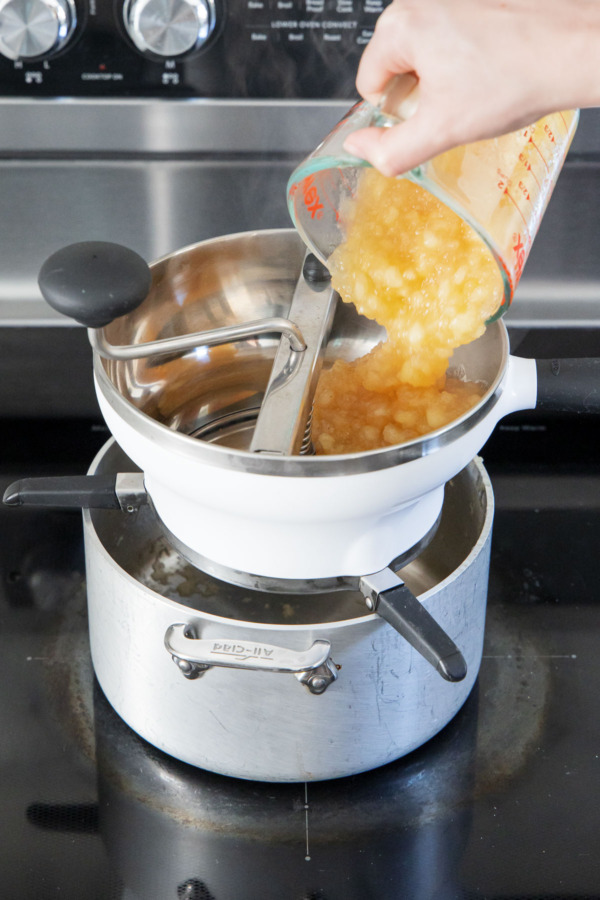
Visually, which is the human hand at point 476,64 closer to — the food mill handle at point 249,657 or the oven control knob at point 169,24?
the food mill handle at point 249,657

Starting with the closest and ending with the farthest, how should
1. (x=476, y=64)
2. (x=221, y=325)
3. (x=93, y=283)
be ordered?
(x=476, y=64) → (x=93, y=283) → (x=221, y=325)

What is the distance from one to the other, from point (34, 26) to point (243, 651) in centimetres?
57

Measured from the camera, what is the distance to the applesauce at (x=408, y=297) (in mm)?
638

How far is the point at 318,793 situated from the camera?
68 centimetres

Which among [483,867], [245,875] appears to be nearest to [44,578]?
[245,875]

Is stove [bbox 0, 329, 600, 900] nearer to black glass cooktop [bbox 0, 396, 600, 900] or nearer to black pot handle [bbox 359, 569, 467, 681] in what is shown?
black glass cooktop [bbox 0, 396, 600, 900]

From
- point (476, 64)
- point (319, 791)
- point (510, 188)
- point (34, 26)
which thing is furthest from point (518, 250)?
point (34, 26)

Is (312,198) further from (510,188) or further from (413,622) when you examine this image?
(413,622)

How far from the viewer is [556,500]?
0.91 meters

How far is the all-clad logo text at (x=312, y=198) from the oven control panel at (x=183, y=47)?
25cm

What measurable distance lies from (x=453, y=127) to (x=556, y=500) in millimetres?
516

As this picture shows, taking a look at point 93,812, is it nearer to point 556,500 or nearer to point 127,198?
point 556,500

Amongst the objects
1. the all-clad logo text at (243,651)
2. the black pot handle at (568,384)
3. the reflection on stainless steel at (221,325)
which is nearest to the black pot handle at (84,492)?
the reflection on stainless steel at (221,325)

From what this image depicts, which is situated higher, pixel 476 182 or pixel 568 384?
pixel 476 182
